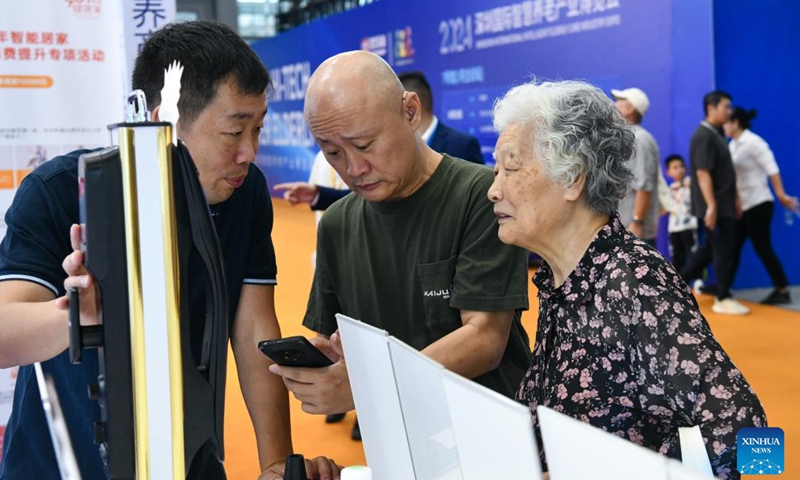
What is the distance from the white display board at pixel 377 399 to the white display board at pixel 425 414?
26 mm

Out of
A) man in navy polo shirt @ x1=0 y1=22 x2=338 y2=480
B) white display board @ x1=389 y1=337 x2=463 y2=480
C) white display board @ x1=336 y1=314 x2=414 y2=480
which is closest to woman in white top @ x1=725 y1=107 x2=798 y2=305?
man in navy polo shirt @ x1=0 y1=22 x2=338 y2=480

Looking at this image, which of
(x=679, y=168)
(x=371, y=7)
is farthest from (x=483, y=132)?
Result: (x=371, y=7)

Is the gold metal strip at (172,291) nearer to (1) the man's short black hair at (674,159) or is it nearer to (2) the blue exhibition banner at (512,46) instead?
(2) the blue exhibition banner at (512,46)

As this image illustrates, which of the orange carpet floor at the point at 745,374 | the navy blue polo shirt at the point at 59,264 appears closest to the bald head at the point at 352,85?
the navy blue polo shirt at the point at 59,264

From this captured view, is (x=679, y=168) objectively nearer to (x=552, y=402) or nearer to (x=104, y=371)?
(x=552, y=402)

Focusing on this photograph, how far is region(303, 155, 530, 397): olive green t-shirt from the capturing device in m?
1.84

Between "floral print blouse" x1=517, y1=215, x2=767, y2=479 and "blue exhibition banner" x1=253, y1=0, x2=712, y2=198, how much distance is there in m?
3.30

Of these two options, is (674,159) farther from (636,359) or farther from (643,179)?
(636,359)

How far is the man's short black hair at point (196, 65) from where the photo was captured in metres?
1.49

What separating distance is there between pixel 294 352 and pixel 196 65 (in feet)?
1.60

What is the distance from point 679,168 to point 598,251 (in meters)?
6.14

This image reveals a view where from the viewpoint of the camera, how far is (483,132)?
31.2 feet

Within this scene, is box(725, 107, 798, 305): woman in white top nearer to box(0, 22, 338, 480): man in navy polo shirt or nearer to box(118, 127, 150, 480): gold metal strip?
box(0, 22, 338, 480): man in navy polo shirt

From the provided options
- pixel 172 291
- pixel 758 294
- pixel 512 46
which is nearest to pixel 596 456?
pixel 172 291
